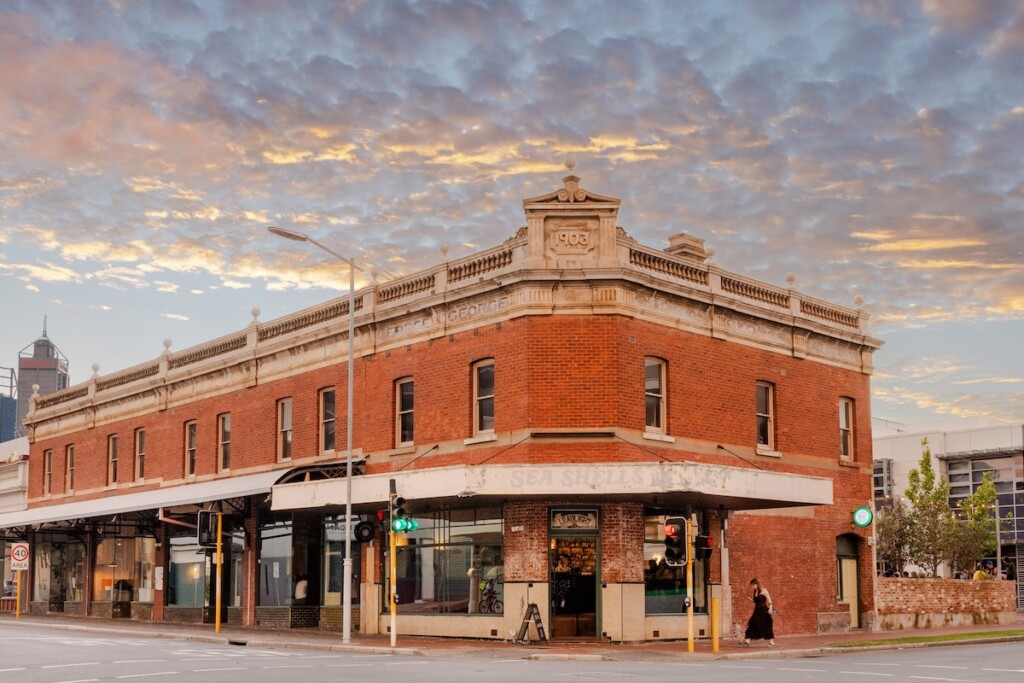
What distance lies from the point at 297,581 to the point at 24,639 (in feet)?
31.3

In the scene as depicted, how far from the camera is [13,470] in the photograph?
192 feet

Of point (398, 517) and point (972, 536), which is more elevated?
point (398, 517)

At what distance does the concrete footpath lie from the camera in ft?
84.4

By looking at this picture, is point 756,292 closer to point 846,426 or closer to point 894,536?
point 846,426

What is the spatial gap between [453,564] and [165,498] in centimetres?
1290

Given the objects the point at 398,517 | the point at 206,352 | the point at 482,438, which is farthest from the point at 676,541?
the point at 206,352

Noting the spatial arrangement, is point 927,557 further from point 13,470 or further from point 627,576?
point 13,470

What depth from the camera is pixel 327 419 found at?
1464 inches

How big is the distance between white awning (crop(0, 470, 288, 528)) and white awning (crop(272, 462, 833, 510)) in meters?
7.15

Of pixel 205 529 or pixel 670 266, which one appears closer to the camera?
pixel 670 266

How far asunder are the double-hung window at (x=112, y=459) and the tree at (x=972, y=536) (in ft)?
129

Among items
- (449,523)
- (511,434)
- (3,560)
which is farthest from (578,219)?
(3,560)

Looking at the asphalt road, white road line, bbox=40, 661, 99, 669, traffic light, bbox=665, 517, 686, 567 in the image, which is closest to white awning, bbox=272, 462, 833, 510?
traffic light, bbox=665, 517, 686, 567

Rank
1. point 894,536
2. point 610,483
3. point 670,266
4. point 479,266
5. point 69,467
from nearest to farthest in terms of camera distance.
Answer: point 610,483, point 479,266, point 670,266, point 69,467, point 894,536
